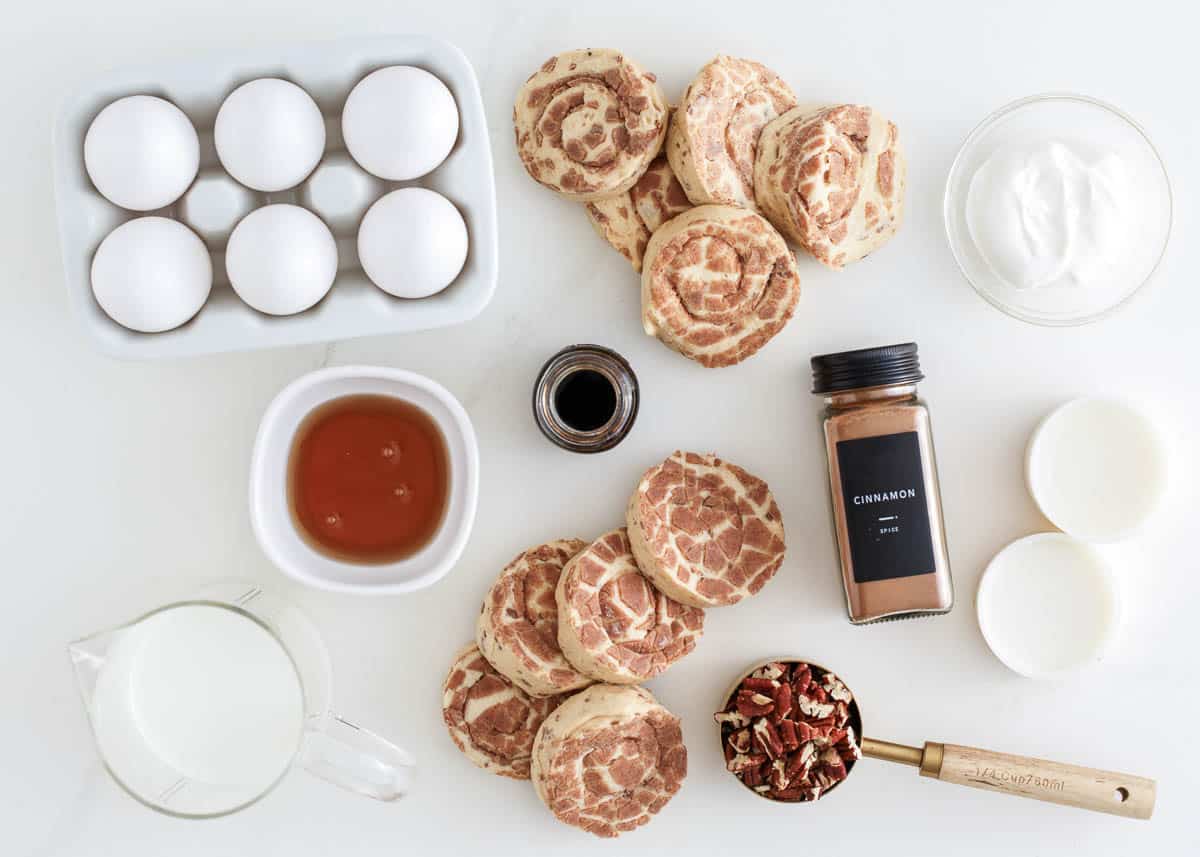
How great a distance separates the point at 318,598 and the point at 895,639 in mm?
854

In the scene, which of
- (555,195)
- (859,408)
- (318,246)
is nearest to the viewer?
(318,246)

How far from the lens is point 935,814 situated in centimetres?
153

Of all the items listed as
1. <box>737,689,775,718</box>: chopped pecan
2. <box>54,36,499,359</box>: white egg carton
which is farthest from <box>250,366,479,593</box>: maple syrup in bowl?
<box>737,689,775,718</box>: chopped pecan

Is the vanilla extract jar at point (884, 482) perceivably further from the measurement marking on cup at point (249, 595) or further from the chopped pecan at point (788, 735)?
the measurement marking on cup at point (249, 595)

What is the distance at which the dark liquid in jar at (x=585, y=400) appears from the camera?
1464mm

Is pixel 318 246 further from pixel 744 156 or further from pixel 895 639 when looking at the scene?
pixel 895 639

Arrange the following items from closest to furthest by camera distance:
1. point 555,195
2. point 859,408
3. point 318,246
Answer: point 318,246 → point 859,408 → point 555,195

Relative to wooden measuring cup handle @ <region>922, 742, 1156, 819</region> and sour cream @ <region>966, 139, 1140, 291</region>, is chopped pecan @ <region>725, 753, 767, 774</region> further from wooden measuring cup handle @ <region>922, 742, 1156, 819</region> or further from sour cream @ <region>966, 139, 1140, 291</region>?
sour cream @ <region>966, 139, 1140, 291</region>

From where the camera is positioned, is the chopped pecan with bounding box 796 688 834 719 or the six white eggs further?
the chopped pecan with bounding box 796 688 834 719

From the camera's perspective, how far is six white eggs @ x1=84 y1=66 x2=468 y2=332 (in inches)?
47.2

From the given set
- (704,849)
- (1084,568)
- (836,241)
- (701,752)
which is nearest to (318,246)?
(836,241)

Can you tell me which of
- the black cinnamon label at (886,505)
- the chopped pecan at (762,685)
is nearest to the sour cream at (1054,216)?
the black cinnamon label at (886,505)

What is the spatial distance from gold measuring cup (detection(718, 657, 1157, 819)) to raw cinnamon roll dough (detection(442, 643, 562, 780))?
1.39 feet

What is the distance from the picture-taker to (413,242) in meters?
1.21
